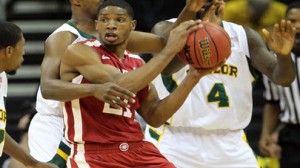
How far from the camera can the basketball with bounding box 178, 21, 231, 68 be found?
561 cm

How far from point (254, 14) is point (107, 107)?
546 cm

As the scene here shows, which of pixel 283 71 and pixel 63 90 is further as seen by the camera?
pixel 283 71

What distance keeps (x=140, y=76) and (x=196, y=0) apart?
0.89m

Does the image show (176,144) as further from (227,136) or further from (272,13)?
(272,13)

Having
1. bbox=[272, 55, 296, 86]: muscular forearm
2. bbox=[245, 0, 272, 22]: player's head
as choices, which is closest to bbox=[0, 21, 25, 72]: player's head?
bbox=[272, 55, 296, 86]: muscular forearm

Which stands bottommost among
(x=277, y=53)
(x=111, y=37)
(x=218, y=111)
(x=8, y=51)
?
(x=218, y=111)

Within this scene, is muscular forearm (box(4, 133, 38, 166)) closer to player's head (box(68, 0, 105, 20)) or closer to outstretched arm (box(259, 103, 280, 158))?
player's head (box(68, 0, 105, 20))

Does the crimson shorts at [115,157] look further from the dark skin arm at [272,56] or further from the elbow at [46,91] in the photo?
the dark skin arm at [272,56]

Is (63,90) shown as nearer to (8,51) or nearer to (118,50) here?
(118,50)

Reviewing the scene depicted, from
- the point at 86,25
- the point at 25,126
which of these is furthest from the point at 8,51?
the point at 25,126

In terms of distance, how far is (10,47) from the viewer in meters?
6.16

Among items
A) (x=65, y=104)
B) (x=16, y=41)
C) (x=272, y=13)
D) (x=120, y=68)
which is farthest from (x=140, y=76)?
(x=272, y=13)

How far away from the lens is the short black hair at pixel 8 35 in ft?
A: 20.1

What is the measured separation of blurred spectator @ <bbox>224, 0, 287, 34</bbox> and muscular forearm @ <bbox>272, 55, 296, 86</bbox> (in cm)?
390
